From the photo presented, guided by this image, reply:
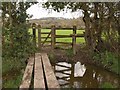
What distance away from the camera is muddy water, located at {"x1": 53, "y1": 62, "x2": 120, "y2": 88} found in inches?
238

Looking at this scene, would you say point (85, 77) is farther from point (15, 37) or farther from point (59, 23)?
point (59, 23)

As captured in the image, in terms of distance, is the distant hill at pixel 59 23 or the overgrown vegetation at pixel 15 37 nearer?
the overgrown vegetation at pixel 15 37

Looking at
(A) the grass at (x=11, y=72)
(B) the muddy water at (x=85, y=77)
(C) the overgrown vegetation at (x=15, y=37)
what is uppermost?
(C) the overgrown vegetation at (x=15, y=37)

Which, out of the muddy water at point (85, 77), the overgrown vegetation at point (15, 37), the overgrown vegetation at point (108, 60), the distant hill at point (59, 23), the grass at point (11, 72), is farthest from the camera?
the distant hill at point (59, 23)

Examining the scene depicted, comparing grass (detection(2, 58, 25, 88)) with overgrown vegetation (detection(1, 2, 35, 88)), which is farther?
overgrown vegetation (detection(1, 2, 35, 88))

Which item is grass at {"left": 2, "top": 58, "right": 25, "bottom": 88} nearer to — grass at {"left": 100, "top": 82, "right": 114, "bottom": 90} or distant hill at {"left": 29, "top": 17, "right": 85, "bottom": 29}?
grass at {"left": 100, "top": 82, "right": 114, "bottom": 90}

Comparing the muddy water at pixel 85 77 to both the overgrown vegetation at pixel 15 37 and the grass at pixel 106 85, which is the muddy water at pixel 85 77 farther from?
the overgrown vegetation at pixel 15 37

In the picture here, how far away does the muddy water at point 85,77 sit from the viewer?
6.05m

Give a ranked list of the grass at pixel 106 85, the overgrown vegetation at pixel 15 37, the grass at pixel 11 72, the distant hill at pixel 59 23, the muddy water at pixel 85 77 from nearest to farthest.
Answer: the grass at pixel 106 85, the grass at pixel 11 72, the muddy water at pixel 85 77, the overgrown vegetation at pixel 15 37, the distant hill at pixel 59 23

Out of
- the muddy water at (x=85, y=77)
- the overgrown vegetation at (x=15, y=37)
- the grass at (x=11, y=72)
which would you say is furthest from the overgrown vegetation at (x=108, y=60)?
the grass at (x=11, y=72)

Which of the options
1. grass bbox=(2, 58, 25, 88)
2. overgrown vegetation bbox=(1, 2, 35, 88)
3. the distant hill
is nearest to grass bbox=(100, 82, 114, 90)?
grass bbox=(2, 58, 25, 88)

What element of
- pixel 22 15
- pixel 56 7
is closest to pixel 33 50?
pixel 22 15

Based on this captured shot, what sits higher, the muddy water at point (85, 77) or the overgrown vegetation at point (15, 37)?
the overgrown vegetation at point (15, 37)

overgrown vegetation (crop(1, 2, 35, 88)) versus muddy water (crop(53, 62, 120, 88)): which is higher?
overgrown vegetation (crop(1, 2, 35, 88))
